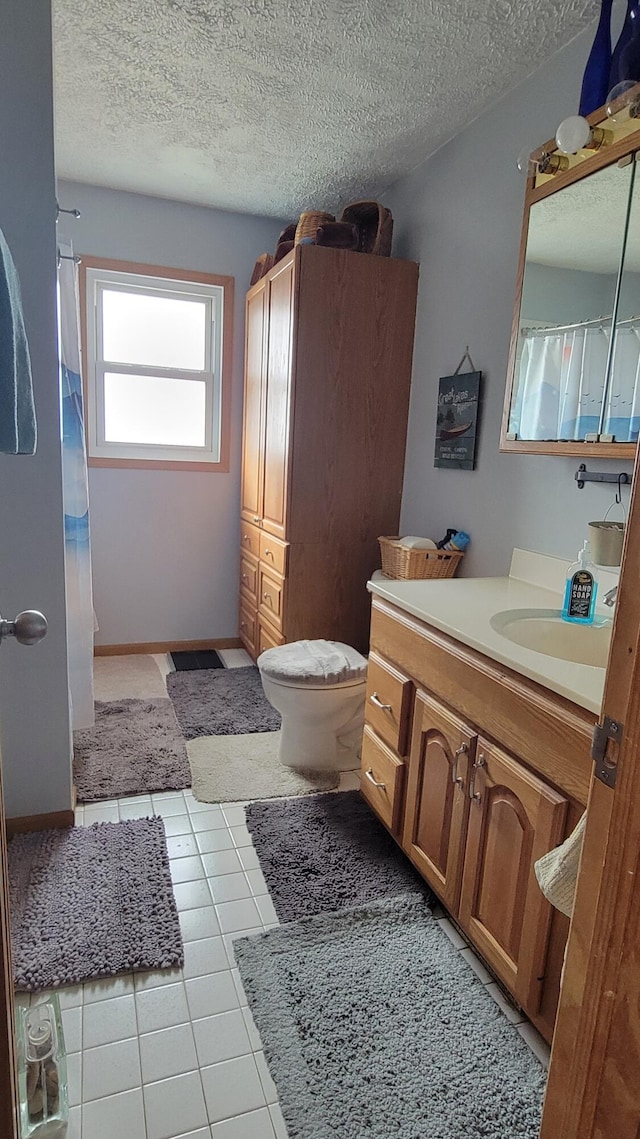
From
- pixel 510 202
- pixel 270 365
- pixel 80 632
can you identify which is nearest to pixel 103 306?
pixel 270 365

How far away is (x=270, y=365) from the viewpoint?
2947 mm

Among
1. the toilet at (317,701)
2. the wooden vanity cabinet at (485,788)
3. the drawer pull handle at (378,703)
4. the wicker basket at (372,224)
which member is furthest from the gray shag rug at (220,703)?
the wicker basket at (372,224)

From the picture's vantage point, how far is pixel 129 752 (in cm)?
242

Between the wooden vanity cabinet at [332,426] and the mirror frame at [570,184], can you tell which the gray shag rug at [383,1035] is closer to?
the mirror frame at [570,184]

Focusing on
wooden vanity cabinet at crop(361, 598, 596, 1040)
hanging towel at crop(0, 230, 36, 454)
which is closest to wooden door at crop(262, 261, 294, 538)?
wooden vanity cabinet at crop(361, 598, 596, 1040)

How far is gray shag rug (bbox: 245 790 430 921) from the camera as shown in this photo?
1.69 metres

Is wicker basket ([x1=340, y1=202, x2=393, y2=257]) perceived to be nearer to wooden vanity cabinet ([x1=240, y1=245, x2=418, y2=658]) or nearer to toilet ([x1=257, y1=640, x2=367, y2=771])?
wooden vanity cabinet ([x1=240, y1=245, x2=418, y2=658])

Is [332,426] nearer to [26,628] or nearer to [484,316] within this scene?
[484,316]

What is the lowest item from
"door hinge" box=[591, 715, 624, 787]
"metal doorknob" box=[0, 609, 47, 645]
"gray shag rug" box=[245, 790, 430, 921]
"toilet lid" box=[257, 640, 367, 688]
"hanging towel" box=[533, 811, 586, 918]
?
"gray shag rug" box=[245, 790, 430, 921]

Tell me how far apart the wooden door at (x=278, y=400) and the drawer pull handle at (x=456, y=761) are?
151 centimetres

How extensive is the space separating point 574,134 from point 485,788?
1596 mm

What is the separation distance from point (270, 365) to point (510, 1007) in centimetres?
262

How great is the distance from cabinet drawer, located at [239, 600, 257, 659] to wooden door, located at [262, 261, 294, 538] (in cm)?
60

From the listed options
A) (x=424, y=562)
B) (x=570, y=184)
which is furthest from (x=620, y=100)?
(x=424, y=562)
